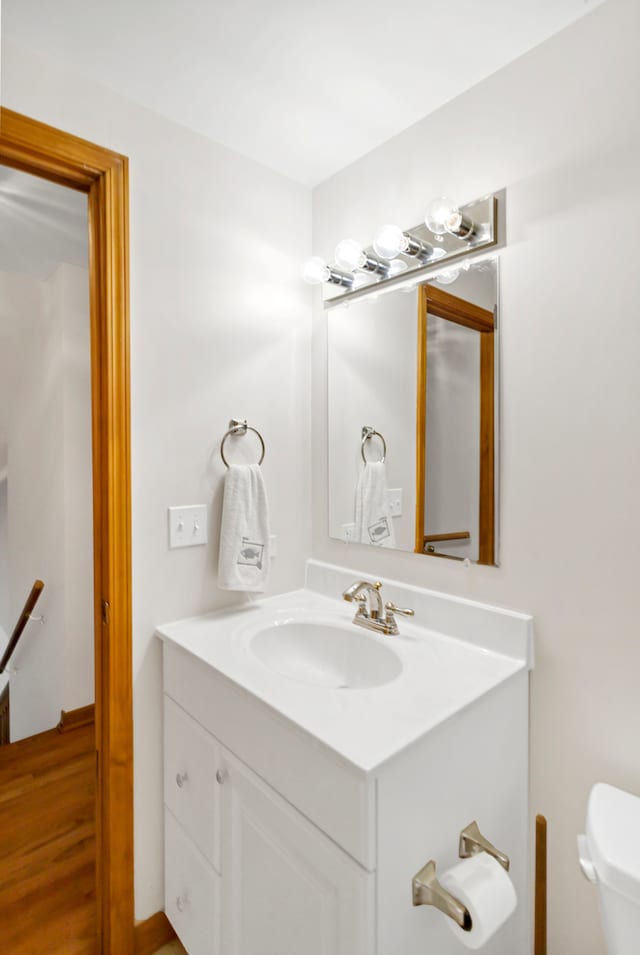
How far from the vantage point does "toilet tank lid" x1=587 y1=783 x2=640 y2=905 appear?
842 millimetres

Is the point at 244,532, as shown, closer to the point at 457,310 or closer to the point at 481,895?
the point at 457,310

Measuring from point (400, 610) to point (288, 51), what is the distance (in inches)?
55.4

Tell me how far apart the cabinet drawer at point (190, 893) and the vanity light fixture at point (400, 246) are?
5.24 ft

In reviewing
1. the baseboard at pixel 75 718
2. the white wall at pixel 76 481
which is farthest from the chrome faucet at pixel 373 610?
the baseboard at pixel 75 718

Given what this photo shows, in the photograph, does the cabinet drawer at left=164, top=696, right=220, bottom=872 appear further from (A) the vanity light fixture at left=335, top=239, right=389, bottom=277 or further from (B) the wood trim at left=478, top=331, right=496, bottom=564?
(A) the vanity light fixture at left=335, top=239, right=389, bottom=277

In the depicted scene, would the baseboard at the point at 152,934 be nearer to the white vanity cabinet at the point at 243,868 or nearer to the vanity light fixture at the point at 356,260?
the white vanity cabinet at the point at 243,868

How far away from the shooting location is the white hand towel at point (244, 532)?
148 cm

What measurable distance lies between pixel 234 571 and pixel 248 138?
128 cm

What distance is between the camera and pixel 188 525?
147cm

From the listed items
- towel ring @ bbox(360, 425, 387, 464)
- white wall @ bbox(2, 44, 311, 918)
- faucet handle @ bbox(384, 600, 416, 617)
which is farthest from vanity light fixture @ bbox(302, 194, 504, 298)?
faucet handle @ bbox(384, 600, 416, 617)

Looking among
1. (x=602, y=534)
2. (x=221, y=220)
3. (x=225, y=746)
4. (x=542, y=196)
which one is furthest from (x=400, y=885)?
(x=221, y=220)

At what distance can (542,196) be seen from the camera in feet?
3.85

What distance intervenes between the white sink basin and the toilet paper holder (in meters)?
0.38

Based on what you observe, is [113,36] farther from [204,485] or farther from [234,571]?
[234,571]
